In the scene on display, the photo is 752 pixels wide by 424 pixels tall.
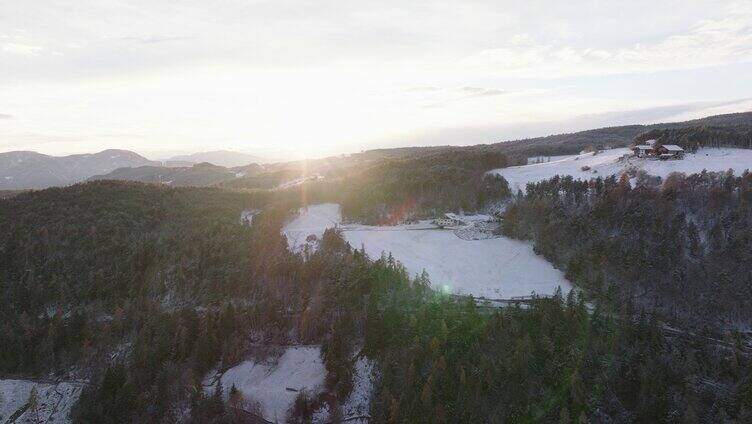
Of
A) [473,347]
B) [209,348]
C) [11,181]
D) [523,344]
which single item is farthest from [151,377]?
[11,181]

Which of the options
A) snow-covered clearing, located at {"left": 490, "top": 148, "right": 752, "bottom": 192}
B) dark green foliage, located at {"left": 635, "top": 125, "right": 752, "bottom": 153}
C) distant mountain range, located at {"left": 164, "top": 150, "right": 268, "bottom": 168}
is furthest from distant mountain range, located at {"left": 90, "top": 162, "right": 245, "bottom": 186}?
distant mountain range, located at {"left": 164, "top": 150, "right": 268, "bottom": 168}

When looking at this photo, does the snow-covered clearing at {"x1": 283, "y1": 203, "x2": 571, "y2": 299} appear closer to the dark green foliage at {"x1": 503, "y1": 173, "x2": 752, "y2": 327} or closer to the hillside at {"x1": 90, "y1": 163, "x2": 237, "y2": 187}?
the dark green foliage at {"x1": 503, "y1": 173, "x2": 752, "y2": 327}

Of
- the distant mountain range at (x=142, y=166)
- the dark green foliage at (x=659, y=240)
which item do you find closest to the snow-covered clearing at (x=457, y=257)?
the dark green foliage at (x=659, y=240)

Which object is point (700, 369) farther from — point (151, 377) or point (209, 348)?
point (151, 377)

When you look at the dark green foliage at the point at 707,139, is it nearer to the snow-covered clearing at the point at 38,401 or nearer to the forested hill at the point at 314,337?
the forested hill at the point at 314,337

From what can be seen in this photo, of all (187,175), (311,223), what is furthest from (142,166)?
(311,223)
